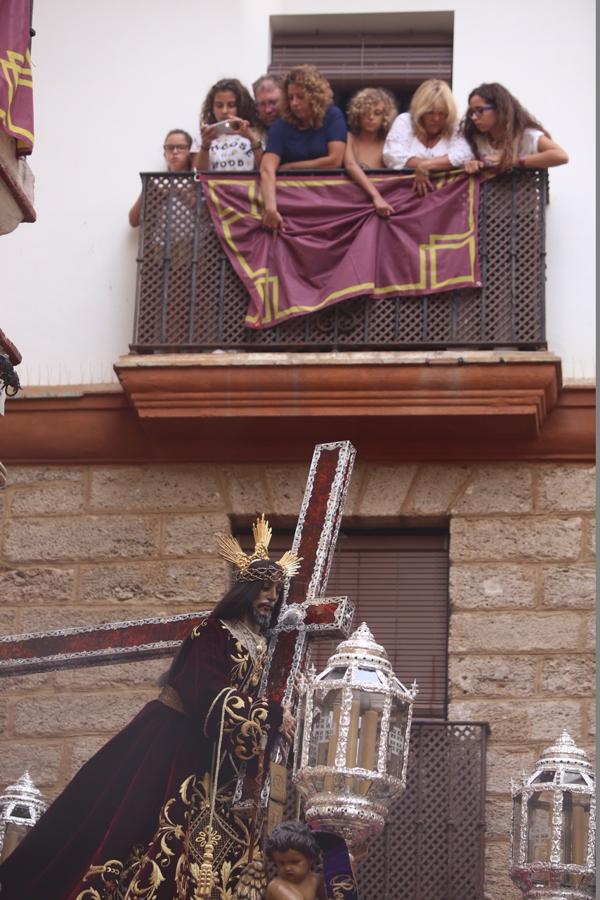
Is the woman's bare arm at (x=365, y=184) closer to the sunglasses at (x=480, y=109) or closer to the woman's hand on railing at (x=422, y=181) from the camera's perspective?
the woman's hand on railing at (x=422, y=181)

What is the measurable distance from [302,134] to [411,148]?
0.62 m

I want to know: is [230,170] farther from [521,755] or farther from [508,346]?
[521,755]

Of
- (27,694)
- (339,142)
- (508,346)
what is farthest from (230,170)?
(27,694)

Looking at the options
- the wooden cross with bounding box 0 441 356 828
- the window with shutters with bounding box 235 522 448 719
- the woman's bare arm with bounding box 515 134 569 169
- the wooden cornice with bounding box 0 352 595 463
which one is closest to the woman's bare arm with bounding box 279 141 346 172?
the woman's bare arm with bounding box 515 134 569 169

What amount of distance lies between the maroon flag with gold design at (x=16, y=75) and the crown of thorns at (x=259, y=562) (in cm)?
192

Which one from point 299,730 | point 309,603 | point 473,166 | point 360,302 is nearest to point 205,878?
point 299,730

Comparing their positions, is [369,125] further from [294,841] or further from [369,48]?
[294,841]

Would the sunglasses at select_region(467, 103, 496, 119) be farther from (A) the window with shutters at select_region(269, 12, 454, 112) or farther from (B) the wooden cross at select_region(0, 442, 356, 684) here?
(B) the wooden cross at select_region(0, 442, 356, 684)

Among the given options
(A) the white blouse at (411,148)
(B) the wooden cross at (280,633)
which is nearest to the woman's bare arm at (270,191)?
(A) the white blouse at (411,148)

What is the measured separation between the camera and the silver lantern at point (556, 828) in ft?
36.0

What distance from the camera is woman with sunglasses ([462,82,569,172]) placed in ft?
46.9

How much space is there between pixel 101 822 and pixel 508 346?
4.45m

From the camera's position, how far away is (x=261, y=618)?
10.9 m

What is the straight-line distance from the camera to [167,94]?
1529 centimetres
